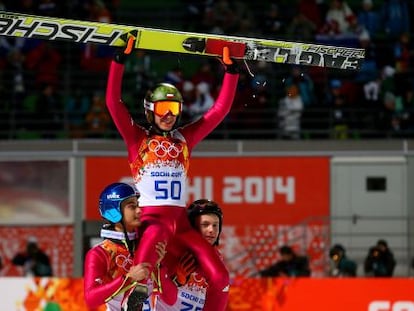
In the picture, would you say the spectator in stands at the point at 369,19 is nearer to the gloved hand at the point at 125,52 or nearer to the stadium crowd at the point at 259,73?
the stadium crowd at the point at 259,73

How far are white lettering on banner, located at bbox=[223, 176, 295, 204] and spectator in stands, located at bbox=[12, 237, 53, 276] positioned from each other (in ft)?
9.20

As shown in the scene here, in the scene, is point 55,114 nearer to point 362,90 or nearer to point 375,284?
point 362,90

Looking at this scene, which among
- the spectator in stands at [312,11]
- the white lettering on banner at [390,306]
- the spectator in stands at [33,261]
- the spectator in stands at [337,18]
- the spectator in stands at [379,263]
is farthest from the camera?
the spectator in stands at [312,11]

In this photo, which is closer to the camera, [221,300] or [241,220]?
[221,300]

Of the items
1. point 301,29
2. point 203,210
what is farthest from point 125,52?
point 301,29

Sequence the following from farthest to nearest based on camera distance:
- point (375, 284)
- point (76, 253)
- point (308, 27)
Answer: point (308, 27), point (76, 253), point (375, 284)

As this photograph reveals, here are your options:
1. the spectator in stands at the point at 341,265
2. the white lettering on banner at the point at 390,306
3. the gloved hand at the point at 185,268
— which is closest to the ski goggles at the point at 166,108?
the gloved hand at the point at 185,268

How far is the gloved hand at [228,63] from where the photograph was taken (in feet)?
35.9

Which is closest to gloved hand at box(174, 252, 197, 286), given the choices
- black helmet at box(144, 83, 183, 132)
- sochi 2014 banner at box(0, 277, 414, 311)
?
black helmet at box(144, 83, 183, 132)

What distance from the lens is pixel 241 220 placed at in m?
21.0

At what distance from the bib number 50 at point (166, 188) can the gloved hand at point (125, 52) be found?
95 centimetres

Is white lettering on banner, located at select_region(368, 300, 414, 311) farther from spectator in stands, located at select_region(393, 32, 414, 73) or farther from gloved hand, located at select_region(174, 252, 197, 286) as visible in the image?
spectator in stands, located at select_region(393, 32, 414, 73)

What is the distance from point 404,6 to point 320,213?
3815 mm

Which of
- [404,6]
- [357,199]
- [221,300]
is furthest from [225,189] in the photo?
[221,300]
